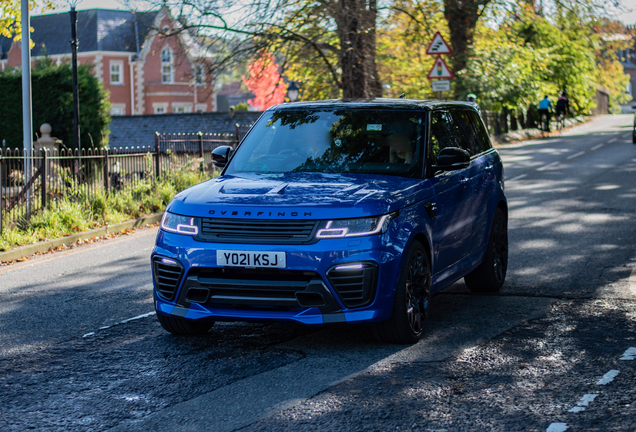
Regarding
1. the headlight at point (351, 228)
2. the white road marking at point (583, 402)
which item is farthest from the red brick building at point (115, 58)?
the white road marking at point (583, 402)

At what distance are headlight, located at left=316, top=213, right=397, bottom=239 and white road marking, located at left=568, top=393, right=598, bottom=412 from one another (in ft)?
5.35

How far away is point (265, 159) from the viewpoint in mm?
6676

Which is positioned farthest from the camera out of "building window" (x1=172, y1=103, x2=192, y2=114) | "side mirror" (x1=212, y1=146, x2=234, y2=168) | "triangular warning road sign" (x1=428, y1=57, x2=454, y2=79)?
"building window" (x1=172, y1=103, x2=192, y2=114)

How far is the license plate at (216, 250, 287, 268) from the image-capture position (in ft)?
17.4

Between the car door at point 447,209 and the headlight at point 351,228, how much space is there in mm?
817

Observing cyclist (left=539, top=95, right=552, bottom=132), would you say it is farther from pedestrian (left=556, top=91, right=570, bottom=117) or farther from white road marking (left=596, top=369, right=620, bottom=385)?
white road marking (left=596, top=369, right=620, bottom=385)

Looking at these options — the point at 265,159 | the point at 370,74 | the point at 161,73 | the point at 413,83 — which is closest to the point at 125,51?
the point at 161,73

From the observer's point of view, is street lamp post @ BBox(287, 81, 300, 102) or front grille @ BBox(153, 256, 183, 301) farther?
street lamp post @ BBox(287, 81, 300, 102)

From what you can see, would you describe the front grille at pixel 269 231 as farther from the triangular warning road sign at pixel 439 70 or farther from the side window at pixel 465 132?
the triangular warning road sign at pixel 439 70

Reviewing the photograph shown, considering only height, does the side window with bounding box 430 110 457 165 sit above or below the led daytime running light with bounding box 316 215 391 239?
above

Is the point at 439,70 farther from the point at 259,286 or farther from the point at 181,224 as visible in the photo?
the point at 259,286

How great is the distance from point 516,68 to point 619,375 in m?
31.0

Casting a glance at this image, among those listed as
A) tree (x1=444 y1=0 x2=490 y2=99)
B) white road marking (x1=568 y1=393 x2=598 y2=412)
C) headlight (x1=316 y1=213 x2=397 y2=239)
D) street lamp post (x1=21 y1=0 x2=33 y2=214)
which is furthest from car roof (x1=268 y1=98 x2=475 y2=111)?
tree (x1=444 y1=0 x2=490 y2=99)

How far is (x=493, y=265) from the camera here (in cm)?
776
